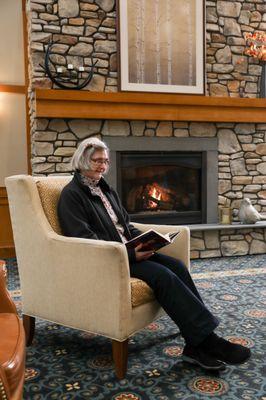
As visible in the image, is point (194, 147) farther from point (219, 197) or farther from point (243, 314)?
point (243, 314)

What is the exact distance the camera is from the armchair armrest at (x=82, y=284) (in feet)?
6.73

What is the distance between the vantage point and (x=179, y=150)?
468 centimetres

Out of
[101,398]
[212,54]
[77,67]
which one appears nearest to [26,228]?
[101,398]

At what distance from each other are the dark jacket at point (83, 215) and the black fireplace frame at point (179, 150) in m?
2.03

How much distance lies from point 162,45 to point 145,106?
0.69 m

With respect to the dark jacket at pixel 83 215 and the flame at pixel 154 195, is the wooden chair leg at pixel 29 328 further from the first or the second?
the flame at pixel 154 195

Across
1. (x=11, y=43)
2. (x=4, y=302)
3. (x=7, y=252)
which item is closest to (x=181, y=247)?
(x=4, y=302)

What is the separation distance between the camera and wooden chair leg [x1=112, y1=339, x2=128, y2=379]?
207 cm

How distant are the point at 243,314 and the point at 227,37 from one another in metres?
3.16

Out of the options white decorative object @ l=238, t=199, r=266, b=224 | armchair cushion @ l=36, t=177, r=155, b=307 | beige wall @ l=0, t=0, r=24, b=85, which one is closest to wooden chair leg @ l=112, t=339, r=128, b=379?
armchair cushion @ l=36, t=177, r=155, b=307

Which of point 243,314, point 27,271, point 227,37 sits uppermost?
point 227,37

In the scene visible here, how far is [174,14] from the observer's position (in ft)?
15.0

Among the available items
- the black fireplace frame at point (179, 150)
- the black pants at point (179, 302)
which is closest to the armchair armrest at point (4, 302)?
the black pants at point (179, 302)

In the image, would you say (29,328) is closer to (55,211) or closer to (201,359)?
(55,211)
